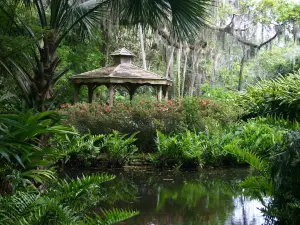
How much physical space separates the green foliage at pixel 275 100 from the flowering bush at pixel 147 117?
3165 mm

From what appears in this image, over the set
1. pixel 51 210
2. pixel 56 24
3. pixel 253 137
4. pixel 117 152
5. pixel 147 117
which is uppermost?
pixel 56 24

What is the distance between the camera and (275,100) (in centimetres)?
1565

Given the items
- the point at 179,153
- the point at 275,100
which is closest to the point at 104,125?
the point at 179,153

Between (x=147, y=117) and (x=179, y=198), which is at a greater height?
(x=147, y=117)

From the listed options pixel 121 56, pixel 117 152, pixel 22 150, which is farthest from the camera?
pixel 121 56

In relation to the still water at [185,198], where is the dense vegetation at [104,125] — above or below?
above

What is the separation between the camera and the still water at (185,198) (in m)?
5.84

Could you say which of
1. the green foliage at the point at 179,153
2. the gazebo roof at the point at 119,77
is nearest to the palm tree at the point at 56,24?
the green foliage at the point at 179,153

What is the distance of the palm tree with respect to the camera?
666cm

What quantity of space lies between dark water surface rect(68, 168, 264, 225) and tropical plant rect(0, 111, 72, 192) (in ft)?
4.56

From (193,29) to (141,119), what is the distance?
A: 190 inches

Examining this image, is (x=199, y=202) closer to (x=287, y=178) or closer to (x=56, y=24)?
(x=287, y=178)

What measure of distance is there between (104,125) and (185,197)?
17.5 ft

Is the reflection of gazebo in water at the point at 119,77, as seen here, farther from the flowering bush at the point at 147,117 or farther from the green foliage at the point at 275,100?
the green foliage at the point at 275,100
